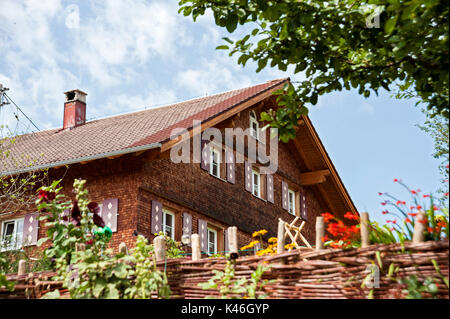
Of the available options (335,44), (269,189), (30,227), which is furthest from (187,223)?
(335,44)

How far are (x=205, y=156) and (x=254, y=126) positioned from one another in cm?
343

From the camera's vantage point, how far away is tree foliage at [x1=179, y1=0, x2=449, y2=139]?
625 centimetres

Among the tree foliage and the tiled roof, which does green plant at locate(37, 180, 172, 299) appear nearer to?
the tree foliage

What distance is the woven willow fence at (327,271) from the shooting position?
5176 mm

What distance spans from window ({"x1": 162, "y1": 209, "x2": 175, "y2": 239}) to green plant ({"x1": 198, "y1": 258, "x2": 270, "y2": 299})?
10122mm

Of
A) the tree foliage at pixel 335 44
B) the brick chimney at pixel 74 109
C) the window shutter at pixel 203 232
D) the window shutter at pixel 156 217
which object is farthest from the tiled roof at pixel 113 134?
the tree foliage at pixel 335 44

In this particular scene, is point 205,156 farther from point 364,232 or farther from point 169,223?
point 364,232

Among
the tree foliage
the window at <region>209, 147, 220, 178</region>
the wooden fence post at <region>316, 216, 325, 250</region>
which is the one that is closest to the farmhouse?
the window at <region>209, 147, 220, 178</region>

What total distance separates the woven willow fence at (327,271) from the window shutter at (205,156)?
11.1 metres

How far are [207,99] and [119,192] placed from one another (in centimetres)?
728

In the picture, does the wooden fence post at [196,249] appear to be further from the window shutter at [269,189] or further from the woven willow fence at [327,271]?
the window shutter at [269,189]

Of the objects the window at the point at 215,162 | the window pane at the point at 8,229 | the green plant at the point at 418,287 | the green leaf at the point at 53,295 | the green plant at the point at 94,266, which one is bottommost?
the green plant at the point at 418,287
